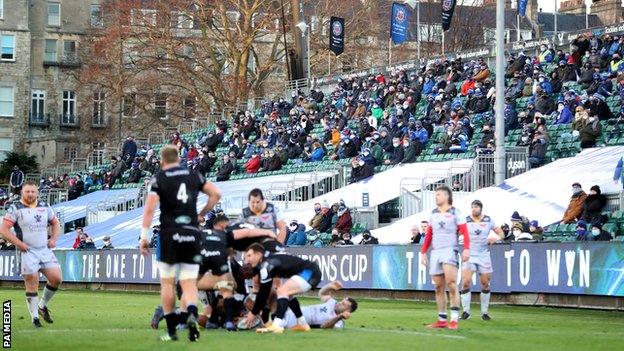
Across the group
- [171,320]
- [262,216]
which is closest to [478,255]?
[262,216]

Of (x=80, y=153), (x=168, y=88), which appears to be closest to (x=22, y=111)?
(x=80, y=153)

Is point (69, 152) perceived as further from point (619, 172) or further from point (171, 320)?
point (171, 320)

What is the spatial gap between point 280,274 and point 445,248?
11.1ft

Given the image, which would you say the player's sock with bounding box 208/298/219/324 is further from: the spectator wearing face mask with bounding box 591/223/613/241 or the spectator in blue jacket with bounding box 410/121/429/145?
the spectator in blue jacket with bounding box 410/121/429/145

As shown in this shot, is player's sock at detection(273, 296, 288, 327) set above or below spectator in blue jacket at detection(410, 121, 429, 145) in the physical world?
below

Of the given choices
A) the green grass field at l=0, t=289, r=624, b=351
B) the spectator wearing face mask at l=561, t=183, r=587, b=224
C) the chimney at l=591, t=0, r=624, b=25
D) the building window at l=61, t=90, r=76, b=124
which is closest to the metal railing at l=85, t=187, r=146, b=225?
the spectator wearing face mask at l=561, t=183, r=587, b=224

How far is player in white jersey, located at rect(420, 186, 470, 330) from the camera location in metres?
21.6

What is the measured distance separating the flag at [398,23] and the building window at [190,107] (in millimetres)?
23680

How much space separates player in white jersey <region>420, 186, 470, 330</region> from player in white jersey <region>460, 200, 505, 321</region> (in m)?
2.70

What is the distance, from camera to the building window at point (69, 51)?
99438mm

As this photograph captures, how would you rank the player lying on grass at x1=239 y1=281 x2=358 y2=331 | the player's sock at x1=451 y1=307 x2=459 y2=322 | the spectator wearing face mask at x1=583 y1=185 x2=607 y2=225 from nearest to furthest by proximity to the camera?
1. the player lying on grass at x1=239 y1=281 x2=358 y2=331
2. the player's sock at x1=451 y1=307 x2=459 y2=322
3. the spectator wearing face mask at x1=583 y1=185 x2=607 y2=225

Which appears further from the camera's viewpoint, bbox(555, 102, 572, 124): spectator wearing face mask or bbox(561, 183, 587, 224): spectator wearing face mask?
bbox(555, 102, 572, 124): spectator wearing face mask

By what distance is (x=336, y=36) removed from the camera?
64.8m

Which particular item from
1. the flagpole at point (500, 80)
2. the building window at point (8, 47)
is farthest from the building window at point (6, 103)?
the flagpole at point (500, 80)
